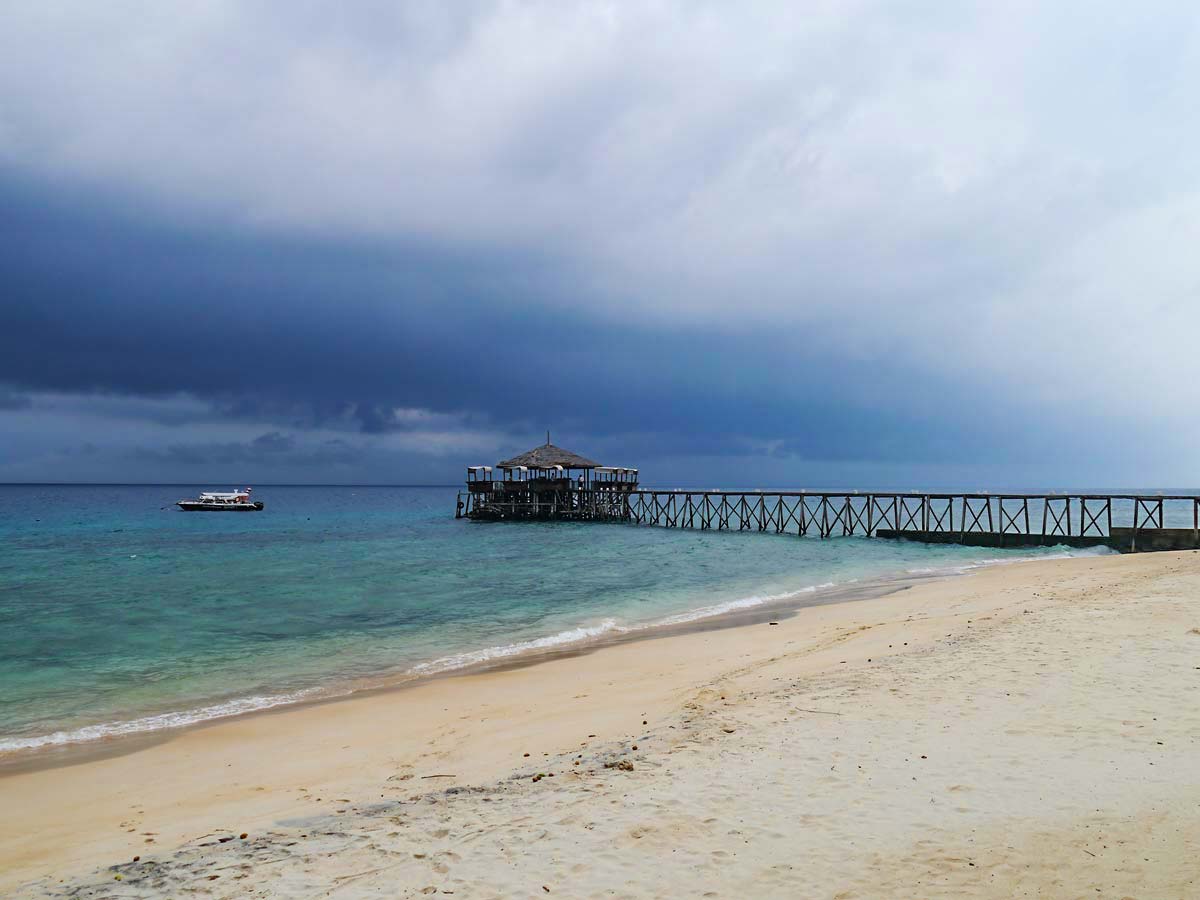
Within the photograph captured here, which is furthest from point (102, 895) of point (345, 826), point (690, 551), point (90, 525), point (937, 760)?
point (90, 525)

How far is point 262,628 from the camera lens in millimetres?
15656

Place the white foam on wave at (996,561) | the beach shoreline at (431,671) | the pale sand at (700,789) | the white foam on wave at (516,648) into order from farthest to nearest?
the white foam on wave at (996,561) → the white foam on wave at (516,648) → the beach shoreline at (431,671) → the pale sand at (700,789)

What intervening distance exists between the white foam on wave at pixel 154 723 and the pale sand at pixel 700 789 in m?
0.74

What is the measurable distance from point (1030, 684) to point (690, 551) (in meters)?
26.6

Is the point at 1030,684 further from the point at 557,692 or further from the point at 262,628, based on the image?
the point at 262,628

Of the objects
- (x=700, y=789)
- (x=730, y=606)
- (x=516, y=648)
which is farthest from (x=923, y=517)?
(x=700, y=789)

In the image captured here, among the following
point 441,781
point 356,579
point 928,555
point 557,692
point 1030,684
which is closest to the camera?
point 441,781

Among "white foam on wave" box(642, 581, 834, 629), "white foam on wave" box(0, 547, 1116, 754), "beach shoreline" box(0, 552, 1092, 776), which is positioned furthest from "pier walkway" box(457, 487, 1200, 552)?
"white foam on wave" box(0, 547, 1116, 754)

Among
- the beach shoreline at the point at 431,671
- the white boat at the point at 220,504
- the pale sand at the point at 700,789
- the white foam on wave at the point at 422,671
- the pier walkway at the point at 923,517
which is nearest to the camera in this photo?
the pale sand at the point at 700,789

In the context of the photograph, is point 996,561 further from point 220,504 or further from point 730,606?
point 220,504

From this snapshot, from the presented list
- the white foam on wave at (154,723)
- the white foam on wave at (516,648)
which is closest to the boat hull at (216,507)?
the white foam on wave at (516,648)

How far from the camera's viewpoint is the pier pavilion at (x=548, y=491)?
173 feet

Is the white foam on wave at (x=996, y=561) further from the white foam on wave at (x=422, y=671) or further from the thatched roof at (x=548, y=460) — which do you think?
the thatched roof at (x=548, y=460)

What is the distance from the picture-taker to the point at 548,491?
54.4 meters
